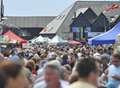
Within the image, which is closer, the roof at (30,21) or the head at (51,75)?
the head at (51,75)

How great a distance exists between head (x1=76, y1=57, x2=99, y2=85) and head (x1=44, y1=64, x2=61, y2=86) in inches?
21.8

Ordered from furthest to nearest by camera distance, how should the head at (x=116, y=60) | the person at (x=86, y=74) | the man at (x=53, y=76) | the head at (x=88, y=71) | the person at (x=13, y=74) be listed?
1. the head at (x=116, y=60)
2. the man at (x=53, y=76)
3. the head at (x=88, y=71)
4. the person at (x=86, y=74)
5. the person at (x=13, y=74)

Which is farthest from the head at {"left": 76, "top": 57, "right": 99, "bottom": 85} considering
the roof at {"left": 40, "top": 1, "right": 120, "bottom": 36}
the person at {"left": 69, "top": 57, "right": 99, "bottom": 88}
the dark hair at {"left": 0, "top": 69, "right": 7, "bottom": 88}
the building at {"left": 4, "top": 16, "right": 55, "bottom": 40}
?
the building at {"left": 4, "top": 16, "right": 55, "bottom": 40}

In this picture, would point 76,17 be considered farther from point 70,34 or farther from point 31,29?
point 31,29

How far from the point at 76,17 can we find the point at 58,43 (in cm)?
3556

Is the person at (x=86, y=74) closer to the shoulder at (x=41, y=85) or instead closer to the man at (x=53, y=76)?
the man at (x=53, y=76)

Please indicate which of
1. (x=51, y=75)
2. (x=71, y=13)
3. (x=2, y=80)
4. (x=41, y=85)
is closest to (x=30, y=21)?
(x=71, y=13)

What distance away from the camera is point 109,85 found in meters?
10.1

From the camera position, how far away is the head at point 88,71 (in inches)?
251

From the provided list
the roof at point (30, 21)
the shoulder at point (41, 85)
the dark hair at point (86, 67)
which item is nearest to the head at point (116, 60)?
the shoulder at point (41, 85)

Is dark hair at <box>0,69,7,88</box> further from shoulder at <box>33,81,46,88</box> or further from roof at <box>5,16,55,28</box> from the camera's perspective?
roof at <box>5,16,55,28</box>

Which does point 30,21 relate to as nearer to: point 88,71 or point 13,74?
point 88,71

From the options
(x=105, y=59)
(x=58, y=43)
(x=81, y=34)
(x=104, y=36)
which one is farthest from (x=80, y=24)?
(x=105, y=59)

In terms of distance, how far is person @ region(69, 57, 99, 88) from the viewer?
626 cm
